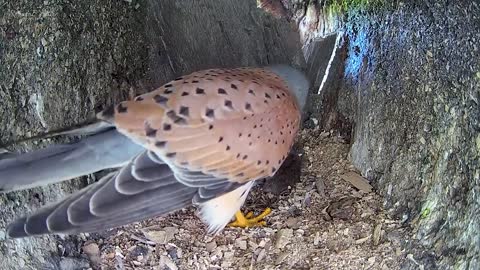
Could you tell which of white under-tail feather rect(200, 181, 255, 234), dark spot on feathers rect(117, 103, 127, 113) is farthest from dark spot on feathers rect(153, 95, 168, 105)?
white under-tail feather rect(200, 181, 255, 234)

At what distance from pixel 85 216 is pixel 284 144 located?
27.7 inches

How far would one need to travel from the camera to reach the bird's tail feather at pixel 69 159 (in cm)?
186

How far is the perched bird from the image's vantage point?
1866mm

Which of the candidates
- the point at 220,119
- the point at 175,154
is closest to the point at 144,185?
the point at 175,154

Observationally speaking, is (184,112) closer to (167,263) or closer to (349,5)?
(167,263)

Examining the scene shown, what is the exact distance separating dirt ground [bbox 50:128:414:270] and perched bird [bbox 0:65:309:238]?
0.31m

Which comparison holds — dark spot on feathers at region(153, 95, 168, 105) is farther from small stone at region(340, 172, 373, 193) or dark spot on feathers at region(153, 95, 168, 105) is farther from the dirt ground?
small stone at region(340, 172, 373, 193)

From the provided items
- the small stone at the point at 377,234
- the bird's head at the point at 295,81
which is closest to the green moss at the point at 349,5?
the bird's head at the point at 295,81

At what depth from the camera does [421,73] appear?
7.38 feet

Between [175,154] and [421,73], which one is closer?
[175,154]

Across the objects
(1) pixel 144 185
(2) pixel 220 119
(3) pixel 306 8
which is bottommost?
(1) pixel 144 185

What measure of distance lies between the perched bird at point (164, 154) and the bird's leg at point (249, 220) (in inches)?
12.9

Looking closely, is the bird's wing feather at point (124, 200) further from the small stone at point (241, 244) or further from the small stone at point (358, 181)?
the small stone at point (358, 181)

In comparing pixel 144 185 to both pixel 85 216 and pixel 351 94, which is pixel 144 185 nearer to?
pixel 85 216
